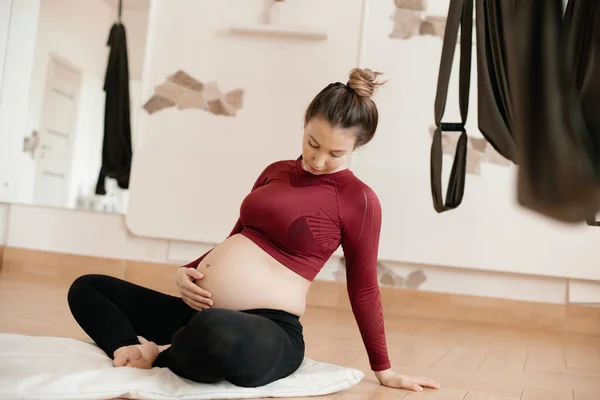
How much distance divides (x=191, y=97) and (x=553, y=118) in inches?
131

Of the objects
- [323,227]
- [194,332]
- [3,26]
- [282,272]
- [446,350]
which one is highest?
[3,26]

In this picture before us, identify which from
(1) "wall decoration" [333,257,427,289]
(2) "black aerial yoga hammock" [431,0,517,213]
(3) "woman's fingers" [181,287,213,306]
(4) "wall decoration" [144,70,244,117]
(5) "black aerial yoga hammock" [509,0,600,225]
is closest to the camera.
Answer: (5) "black aerial yoga hammock" [509,0,600,225]

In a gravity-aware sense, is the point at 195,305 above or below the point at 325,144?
below

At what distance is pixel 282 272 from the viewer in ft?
5.30

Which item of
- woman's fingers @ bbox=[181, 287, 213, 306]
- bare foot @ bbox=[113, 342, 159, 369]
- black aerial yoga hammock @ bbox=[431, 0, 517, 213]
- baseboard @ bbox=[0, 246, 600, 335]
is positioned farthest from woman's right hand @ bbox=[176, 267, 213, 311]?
baseboard @ bbox=[0, 246, 600, 335]

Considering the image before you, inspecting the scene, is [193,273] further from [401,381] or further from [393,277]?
[393,277]

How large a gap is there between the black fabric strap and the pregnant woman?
73cm

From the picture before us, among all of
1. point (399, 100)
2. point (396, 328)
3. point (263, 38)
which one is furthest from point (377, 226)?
point (263, 38)

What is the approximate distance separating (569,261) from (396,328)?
1.00 meters

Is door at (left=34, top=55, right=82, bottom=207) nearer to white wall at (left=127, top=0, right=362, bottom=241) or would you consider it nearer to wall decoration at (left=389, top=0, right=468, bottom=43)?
white wall at (left=127, top=0, right=362, bottom=241)

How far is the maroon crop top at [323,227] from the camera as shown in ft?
5.34

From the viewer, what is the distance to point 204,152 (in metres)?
3.84

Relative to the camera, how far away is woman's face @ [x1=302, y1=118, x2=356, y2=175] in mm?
1569

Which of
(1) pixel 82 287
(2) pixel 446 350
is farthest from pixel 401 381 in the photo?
(2) pixel 446 350
